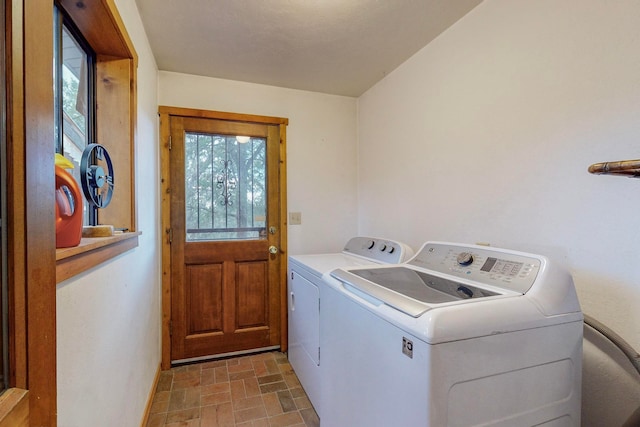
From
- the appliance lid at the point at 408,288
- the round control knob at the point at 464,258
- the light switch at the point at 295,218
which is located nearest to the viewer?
the appliance lid at the point at 408,288

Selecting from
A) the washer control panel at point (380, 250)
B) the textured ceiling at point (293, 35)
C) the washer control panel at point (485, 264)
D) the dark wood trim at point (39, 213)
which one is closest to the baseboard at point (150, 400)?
the dark wood trim at point (39, 213)

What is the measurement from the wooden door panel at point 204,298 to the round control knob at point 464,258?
6.01 ft

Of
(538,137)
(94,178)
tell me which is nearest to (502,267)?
(538,137)

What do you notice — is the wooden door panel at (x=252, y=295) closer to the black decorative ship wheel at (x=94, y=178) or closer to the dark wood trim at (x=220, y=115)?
the dark wood trim at (x=220, y=115)

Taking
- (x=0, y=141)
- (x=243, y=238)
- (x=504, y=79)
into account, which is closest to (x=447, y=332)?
(x=0, y=141)

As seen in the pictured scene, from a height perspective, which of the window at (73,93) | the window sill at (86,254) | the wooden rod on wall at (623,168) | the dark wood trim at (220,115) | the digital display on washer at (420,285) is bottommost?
the digital display on washer at (420,285)

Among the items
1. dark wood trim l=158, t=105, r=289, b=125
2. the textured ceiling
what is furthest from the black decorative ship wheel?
dark wood trim l=158, t=105, r=289, b=125

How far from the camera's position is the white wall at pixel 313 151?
2480 mm

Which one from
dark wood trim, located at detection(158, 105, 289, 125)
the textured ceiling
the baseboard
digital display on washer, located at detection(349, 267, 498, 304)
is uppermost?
the textured ceiling

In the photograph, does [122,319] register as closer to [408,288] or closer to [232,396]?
[232,396]

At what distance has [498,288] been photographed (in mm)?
1068

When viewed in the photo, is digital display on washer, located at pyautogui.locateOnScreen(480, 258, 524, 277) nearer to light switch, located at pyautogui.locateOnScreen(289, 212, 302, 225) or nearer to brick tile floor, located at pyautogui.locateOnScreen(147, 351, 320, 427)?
brick tile floor, located at pyautogui.locateOnScreen(147, 351, 320, 427)

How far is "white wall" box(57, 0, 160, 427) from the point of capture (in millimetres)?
822

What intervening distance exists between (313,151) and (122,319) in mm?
1923
